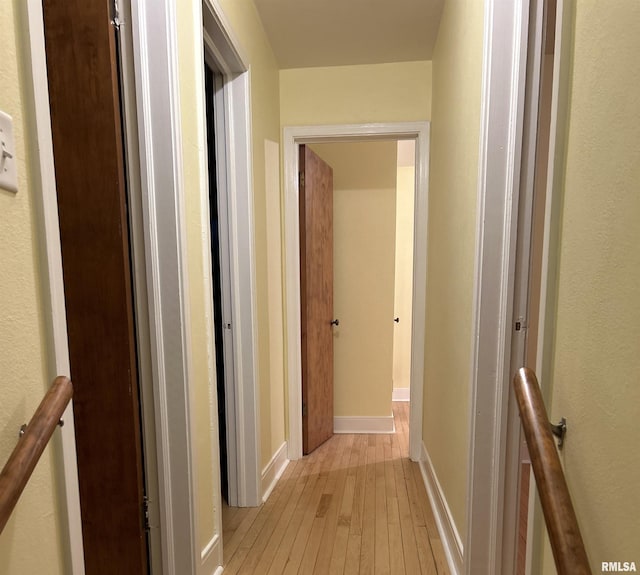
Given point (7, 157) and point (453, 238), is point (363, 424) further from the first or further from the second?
point (7, 157)

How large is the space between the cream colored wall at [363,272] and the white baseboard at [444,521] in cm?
86

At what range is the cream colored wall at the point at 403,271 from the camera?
13.0 ft

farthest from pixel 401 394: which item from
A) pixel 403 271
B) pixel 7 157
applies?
pixel 7 157

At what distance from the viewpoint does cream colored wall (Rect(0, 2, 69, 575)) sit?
66cm

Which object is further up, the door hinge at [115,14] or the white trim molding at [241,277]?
the door hinge at [115,14]

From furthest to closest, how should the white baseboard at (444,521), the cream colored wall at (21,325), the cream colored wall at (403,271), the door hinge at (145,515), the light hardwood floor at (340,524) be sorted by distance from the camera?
1. the cream colored wall at (403,271)
2. the light hardwood floor at (340,524)
3. the white baseboard at (444,521)
4. the door hinge at (145,515)
5. the cream colored wall at (21,325)

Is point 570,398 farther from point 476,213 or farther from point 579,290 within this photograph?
point 476,213

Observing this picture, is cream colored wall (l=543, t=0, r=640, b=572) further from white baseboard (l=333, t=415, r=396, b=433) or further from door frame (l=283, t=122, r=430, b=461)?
white baseboard (l=333, t=415, r=396, b=433)

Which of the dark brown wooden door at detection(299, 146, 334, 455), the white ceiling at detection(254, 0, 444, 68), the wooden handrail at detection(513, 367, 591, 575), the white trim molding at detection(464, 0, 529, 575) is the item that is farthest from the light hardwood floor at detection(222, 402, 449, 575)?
the white ceiling at detection(254, 0, 444, 68)

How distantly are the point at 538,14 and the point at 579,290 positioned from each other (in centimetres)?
99

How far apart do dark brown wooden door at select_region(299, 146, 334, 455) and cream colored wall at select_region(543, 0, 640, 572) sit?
6.65 feet

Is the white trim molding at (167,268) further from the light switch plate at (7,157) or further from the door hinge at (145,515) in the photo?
the light switch plate at (7,157)

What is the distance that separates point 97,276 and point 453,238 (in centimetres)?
146

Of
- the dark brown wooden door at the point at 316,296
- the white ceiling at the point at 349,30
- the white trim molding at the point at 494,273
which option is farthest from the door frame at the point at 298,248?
the white trim molding at the point at 494,273
